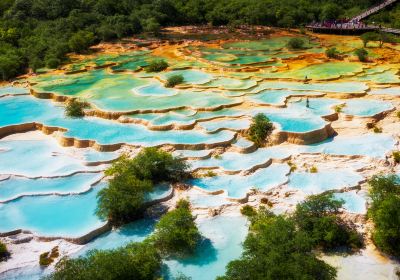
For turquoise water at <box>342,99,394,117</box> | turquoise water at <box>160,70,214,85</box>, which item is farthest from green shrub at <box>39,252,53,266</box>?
turquoise water at <box>160,70,214,85</box>

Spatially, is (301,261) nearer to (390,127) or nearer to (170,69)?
(390,127)

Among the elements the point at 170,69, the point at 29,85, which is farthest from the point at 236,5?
the point at 29,85

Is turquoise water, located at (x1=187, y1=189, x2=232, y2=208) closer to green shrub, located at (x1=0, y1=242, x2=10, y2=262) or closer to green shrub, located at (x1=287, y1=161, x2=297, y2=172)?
green shrub, located at (x1=287, y1=161, x2=297, y2=172)

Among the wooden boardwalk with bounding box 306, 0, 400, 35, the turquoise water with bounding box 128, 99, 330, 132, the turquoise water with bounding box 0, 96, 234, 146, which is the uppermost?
the wooden boardwalk with bounding box 306, 0, 400, 35

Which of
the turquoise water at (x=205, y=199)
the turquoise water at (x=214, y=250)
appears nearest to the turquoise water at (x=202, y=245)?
the turquoise water at (x=214, y=250)

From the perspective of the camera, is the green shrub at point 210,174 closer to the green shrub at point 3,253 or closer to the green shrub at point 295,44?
the green shrub at point 3,253
